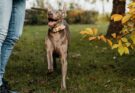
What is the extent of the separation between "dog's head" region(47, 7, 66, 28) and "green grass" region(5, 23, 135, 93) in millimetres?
898

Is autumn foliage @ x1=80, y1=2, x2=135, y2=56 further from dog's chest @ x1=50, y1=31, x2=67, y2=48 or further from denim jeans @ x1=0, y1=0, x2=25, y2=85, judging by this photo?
denim jeans @ x1=0, y1=0, x2=25, y2=85

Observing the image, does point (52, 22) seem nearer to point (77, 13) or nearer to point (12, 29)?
point (12, 29)

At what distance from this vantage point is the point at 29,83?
723 cm

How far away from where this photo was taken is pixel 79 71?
8.33m

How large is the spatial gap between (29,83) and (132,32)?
70.4 inches

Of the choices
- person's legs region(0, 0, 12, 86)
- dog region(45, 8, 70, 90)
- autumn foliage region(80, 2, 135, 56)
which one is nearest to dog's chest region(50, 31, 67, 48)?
dog region(45, 8, 70, 90)

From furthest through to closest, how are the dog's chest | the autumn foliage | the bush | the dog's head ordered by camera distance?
the bush < the dog's chest < the dog's head < the autumn foliage

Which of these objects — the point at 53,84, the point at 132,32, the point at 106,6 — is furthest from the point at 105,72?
the point at 106,6

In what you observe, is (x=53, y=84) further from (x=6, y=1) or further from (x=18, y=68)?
(x=6, y=1)

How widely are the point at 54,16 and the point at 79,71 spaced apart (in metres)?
2.14

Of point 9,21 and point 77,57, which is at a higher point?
point 9,21

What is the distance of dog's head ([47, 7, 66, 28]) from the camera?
6359 mm

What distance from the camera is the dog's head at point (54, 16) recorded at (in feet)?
20.9

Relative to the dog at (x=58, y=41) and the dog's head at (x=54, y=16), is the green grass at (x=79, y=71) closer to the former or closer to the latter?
the dog at (x=58, y=41)
